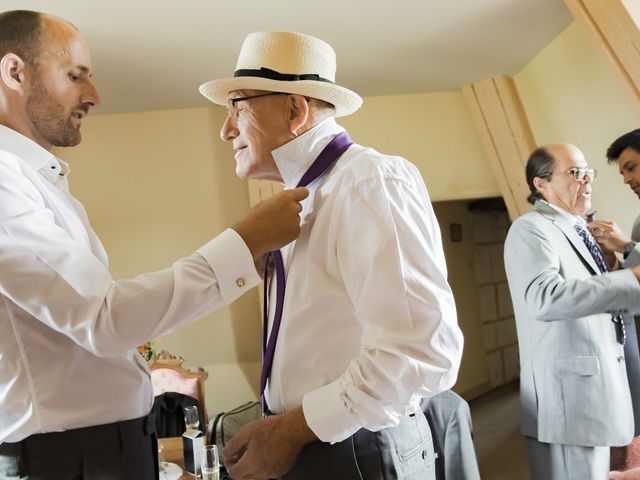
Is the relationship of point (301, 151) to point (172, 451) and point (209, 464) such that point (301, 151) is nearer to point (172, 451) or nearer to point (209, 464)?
point (209, 464)

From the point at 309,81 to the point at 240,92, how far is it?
17 centimetres

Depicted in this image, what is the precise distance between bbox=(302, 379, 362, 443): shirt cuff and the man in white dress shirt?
235 millimetres

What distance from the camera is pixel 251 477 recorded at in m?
1.13

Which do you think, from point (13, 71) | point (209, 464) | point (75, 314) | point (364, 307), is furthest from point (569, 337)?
point (13, 71)

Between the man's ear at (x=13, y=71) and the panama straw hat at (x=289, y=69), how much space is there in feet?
1.35

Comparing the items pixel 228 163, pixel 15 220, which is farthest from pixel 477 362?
pixel 15 220

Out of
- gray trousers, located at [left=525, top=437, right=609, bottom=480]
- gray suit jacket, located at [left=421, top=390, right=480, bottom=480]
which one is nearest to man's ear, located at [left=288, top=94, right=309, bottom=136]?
gray suit jacket, located at [left=421, top=390, right=480, bottom=480]

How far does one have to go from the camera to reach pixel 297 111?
1.30m

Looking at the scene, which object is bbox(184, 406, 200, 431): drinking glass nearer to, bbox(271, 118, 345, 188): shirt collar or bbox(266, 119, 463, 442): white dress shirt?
bbox(266, 119, 463, 442): white dress shirt

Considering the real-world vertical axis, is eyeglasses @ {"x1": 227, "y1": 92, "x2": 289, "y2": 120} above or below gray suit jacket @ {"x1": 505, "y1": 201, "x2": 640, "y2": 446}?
above

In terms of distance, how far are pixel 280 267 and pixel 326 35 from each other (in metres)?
2.47

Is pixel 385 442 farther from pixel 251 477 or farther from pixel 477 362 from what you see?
pixel 477 362

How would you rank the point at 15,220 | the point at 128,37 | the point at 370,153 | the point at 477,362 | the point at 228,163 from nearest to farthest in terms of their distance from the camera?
the point at 15,220, the point at 370,153, the point at 128,37, the point at 228,163, the point at 477,362

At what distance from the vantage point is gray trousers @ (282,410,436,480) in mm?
1100
